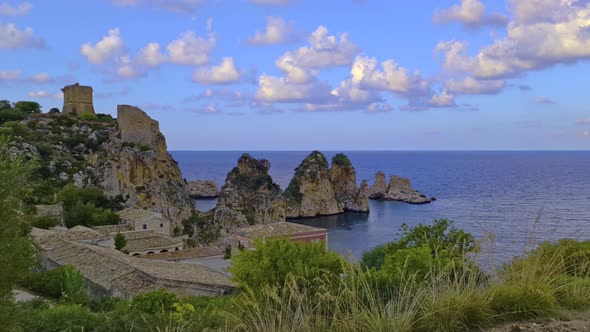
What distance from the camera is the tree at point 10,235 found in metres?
5.32

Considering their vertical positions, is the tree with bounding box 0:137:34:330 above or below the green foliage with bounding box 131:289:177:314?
above

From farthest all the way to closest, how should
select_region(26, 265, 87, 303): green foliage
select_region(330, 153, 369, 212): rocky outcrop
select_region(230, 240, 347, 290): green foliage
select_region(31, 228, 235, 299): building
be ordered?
1. select_region(330, 153, 369, 212): rocky outcrop
2. select_region(31, 228, 235, 299): building
3. select_region(26, 265, 87, 303): green foliage
4. select_region(230, 240, 347, 290): green foliage

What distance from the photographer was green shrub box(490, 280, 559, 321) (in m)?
4.72

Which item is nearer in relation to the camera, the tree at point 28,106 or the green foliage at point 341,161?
the tree at point 28,106

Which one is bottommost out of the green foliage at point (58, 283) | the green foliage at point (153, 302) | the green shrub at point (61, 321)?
the green foliage at point (58, 283)

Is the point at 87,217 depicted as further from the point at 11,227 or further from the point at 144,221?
the point at 11,227

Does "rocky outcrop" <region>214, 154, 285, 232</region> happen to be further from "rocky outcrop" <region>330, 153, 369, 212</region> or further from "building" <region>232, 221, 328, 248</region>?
"building" <region>232, 221, 328, 248</region>

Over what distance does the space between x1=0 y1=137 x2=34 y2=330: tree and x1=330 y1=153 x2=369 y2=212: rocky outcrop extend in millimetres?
86405

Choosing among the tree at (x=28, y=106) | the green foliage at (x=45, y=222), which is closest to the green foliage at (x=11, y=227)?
the green foliage at (x=45, y=222)

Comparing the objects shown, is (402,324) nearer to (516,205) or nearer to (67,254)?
(67,254)

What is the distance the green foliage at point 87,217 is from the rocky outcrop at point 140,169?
25.3 feet

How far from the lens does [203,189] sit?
4562 inches

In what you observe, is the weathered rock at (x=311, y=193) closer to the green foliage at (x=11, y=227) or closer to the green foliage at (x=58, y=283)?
the green foliage at (x=58, y=283)

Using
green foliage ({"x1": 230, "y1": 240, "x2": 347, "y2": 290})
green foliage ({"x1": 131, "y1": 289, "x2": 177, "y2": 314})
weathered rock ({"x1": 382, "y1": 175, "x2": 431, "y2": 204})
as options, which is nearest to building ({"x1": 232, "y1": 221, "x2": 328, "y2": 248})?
green foliage ({"x1": 230, "y1": 240, "x2": 347, "y2": 290})
